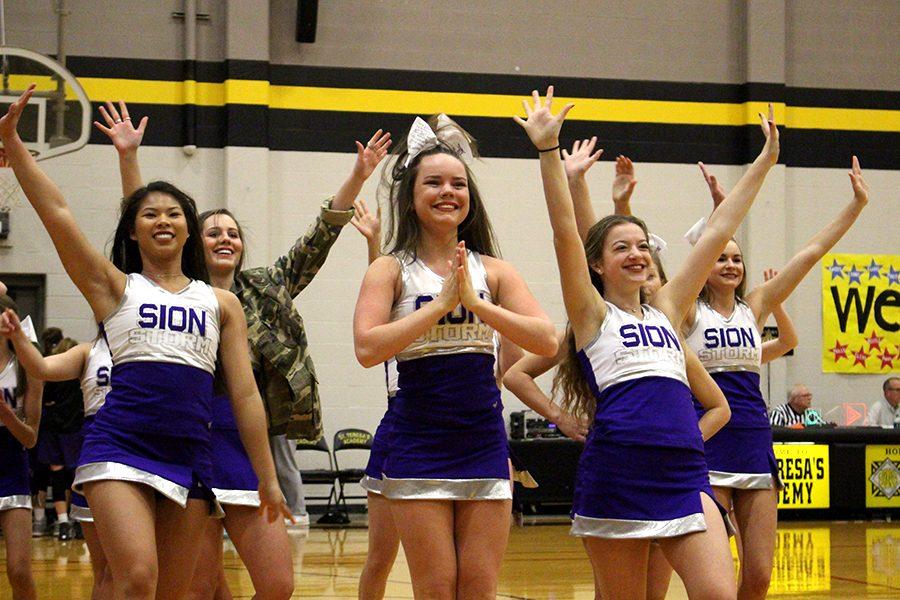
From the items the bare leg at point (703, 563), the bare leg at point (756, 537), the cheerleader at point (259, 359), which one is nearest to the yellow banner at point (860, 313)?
the bare leg at point (756, 537)

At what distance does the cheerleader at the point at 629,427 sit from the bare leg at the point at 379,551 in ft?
2.74

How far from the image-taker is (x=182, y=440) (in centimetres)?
348

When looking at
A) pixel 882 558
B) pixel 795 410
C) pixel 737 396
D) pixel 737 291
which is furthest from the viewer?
pixel 795 410

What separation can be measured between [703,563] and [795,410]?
9.36 m

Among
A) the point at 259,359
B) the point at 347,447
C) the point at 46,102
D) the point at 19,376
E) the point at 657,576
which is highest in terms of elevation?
the point at 46,102

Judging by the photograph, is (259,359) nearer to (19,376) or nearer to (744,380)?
(19,376)

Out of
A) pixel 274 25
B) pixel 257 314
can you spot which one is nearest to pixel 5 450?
pixel 257 314

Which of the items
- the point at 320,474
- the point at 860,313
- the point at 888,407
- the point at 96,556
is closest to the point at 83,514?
the point at 96,556

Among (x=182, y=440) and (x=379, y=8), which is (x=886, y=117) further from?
(x=182, y=440)

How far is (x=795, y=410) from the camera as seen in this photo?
488 inches

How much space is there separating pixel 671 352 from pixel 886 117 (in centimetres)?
1119

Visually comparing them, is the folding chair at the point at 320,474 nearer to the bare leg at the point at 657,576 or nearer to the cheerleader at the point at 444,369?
the bare leg at the point at 657,576

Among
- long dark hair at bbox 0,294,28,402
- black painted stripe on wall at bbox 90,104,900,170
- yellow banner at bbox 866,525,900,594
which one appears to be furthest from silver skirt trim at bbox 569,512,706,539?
black painted stripe on wall at bbox 90,104,900,170

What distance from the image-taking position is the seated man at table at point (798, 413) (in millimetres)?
12250
